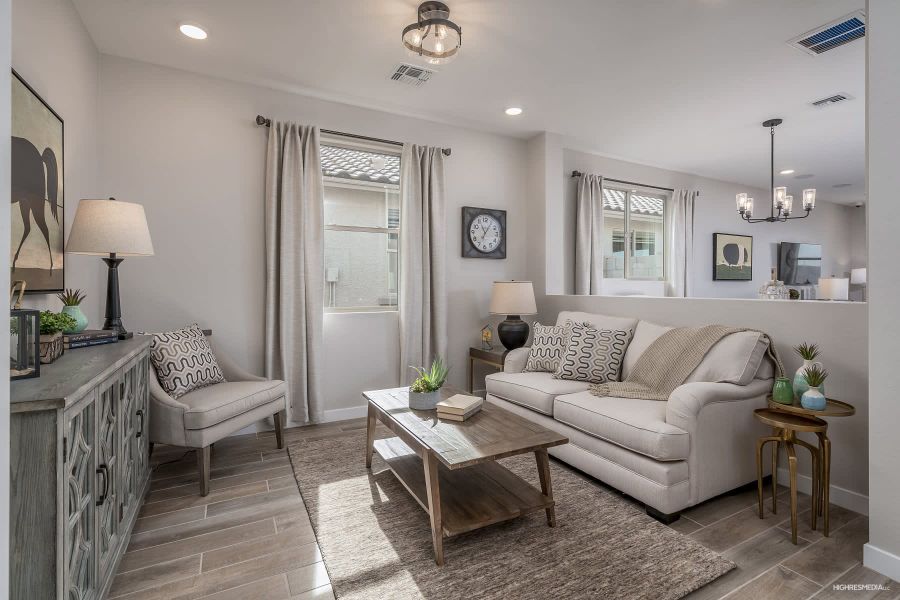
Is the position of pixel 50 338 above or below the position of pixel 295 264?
below

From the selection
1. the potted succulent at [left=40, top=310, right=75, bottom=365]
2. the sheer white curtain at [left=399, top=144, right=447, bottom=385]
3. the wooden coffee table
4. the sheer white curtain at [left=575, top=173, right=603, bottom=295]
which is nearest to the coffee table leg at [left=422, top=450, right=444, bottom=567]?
A: the wooden coffee table

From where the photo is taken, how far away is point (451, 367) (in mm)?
4230

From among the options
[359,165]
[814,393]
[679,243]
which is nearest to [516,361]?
[814,393]

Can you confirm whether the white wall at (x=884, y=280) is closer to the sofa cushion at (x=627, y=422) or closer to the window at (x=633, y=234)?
the sofa cushion at (x=627, y=422)

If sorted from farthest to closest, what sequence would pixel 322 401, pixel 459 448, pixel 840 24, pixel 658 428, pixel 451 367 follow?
pixel 451 367
pixel 322 401
pixel 840 24
pixel 658 428
pixel 459 448

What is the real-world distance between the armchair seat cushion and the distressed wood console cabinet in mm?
458

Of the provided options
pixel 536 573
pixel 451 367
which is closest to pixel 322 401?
pixel 451 367

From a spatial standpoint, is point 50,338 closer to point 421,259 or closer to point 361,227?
point 361,227

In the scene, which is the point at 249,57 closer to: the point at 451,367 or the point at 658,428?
the point at 451,367

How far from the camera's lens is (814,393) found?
6.56 feet

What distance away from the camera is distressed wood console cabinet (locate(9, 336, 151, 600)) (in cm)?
106

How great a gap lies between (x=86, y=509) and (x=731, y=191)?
7.48m

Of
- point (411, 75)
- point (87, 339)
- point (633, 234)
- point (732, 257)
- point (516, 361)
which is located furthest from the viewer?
point (732, 257)

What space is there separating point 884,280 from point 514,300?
2.44m
